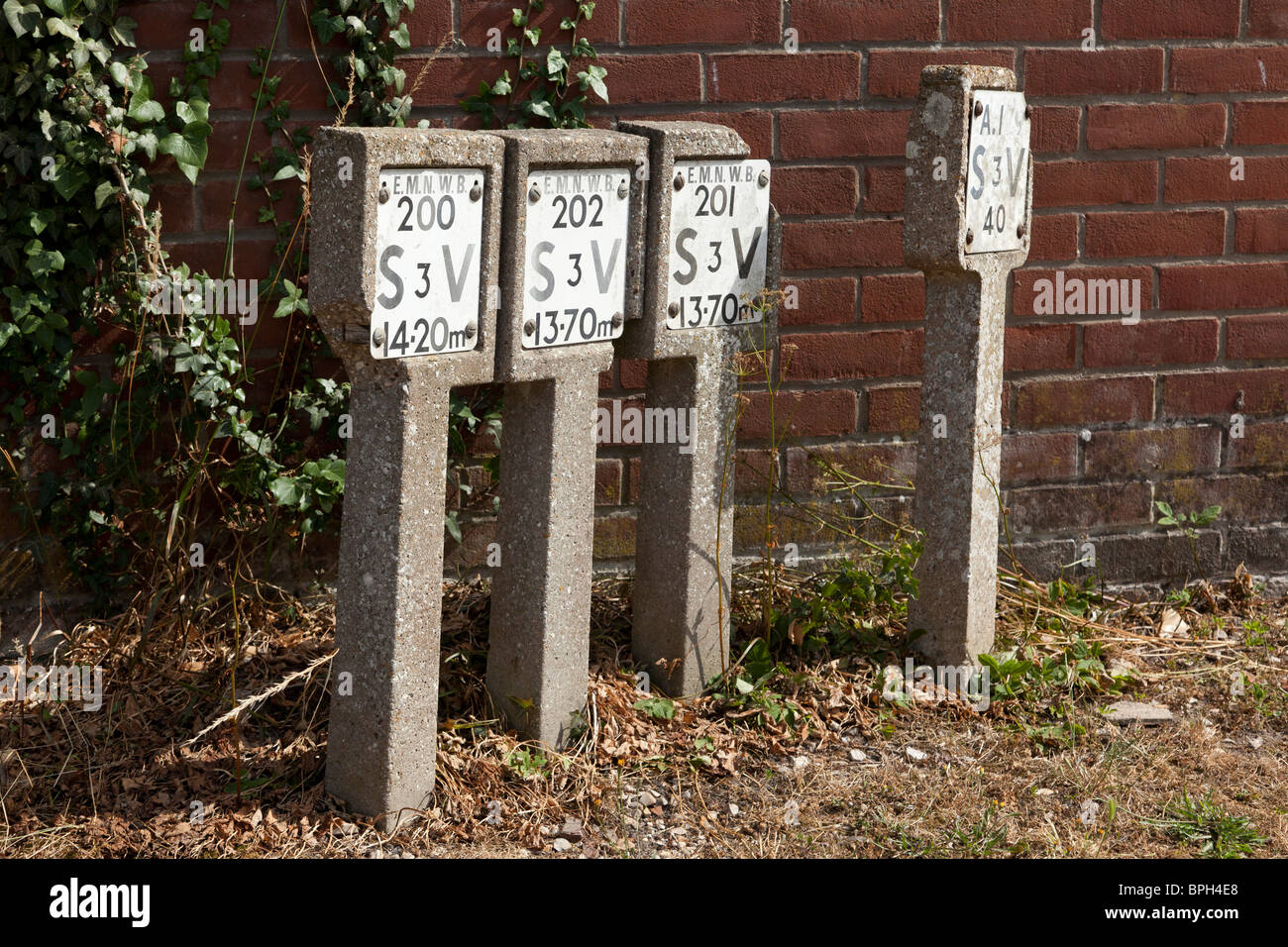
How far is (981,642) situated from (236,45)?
2.32 m

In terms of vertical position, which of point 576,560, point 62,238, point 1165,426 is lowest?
point 576,560

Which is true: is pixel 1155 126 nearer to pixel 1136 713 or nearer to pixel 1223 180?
pixel 1223 180

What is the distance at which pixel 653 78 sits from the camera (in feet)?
11.9

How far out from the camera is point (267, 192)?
3.46 metres

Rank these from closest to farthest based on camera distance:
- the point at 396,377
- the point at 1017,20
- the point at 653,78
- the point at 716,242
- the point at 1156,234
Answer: the point at 396,377 → the point at 716,242 → the point at 653,78 → the point at 1017,20 → the point at 1156,234

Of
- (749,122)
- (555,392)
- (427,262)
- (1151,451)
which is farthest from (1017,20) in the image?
(427,262)

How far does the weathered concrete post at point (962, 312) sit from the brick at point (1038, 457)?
0.62 metres

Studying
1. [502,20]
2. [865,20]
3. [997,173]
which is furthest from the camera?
[865,20]

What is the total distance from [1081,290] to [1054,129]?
462 mm

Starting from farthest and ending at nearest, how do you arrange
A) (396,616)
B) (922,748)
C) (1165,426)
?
1. (1165,426)
2. (922,748)
3. (396,616)

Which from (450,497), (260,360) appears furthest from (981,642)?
(260,360)

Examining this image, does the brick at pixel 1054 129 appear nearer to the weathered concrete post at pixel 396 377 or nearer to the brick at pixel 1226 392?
the brick at pixel 1226 392

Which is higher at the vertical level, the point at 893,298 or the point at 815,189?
the point at 815,189

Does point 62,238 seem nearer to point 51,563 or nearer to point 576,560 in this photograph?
point 51,563
